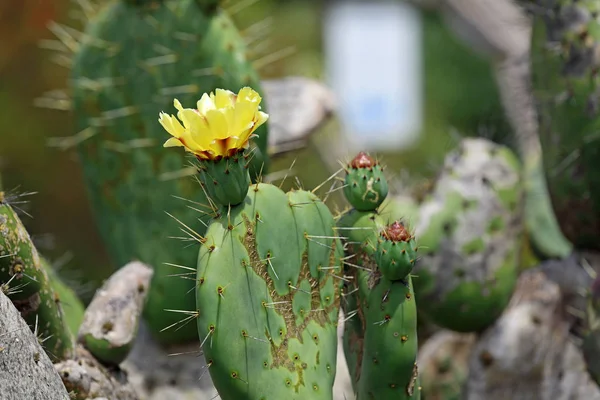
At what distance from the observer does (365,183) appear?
74.9 inches

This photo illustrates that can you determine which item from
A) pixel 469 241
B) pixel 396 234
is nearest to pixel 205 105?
pixel 396 234

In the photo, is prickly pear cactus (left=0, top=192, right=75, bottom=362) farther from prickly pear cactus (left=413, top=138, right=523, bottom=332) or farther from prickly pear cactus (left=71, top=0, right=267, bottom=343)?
prickly pear cactus (left=413, top=138, right=523, bottom=332)

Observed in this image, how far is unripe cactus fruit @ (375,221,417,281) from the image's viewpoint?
1765 mm

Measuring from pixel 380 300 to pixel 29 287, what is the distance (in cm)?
63

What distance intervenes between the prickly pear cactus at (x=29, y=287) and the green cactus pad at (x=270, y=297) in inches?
13.9

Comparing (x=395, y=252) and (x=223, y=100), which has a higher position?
(x=223, y=100)

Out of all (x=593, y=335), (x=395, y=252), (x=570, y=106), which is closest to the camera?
(x=395, y=252)

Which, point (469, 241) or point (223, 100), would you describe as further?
point (469, 241)

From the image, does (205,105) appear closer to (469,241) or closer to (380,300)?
(380,300)

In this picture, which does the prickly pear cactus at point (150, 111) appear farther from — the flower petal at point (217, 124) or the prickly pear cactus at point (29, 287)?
the flower petal at point (217, 124)

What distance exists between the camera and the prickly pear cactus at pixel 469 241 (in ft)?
9.12

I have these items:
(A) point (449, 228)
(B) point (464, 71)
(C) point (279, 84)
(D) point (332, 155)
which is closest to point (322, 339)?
(A) point (449, 228)

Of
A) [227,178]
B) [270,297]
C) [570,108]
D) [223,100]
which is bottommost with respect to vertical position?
[570,108]

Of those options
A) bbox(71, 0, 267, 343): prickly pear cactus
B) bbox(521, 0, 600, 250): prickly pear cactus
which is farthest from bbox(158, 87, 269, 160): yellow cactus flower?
bbox(521, 0, 600, 250): prickly pear cactus
